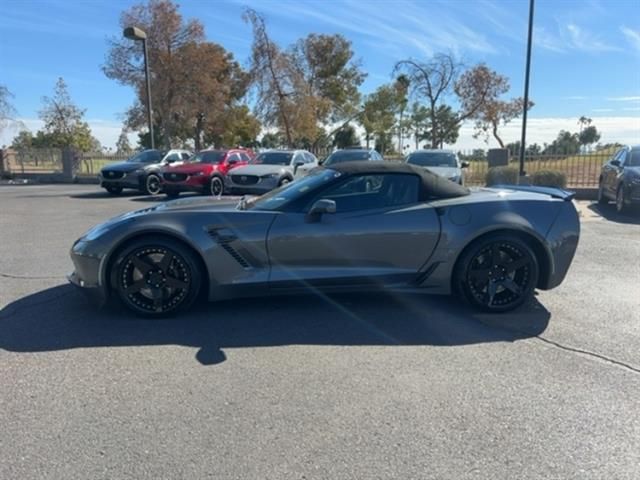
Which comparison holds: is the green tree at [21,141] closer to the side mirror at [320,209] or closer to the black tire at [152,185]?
the black tire at [152,185]

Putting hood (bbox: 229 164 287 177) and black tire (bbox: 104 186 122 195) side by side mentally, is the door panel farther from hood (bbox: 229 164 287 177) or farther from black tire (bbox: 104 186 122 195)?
black tire (bbox: 104 186 122 195)

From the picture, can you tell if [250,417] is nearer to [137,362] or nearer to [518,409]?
[137,362]

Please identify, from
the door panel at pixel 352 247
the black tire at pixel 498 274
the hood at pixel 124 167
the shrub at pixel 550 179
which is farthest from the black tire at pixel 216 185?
the black tire at pixel 498 274

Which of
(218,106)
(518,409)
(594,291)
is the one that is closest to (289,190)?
(518,409)

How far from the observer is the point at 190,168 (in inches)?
575

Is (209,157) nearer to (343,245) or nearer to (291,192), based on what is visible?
(291,192)

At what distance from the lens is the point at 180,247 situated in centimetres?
412

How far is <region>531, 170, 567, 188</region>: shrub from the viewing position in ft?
44.9

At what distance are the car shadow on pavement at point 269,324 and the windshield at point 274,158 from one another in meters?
11.0

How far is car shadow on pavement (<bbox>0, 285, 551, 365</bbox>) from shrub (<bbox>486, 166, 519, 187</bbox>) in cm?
1102

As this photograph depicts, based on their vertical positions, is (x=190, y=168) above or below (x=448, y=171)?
above

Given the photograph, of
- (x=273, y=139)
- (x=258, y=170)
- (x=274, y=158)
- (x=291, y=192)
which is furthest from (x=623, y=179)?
(x=273, y=139)

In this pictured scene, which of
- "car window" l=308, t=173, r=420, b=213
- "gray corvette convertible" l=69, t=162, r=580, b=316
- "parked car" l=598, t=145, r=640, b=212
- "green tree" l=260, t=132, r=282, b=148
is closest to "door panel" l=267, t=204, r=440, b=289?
"gray corvette convertible" l=69, t=162, r=580, b=316

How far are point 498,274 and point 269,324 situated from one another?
6.91 feet
